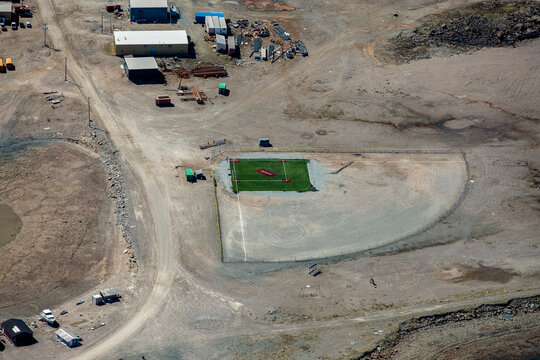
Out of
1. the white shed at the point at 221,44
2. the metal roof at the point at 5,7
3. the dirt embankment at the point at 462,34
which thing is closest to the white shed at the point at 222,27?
the white shed at the point at 221,44

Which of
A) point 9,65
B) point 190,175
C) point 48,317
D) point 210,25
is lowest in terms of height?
point 48,317

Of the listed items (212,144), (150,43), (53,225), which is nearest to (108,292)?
(53,225)

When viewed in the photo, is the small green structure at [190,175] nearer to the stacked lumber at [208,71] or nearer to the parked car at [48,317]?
the stacked lumber at [208,71]

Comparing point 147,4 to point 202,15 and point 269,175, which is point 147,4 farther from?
point 269,175

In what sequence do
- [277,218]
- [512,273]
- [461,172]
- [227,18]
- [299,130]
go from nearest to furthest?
[512,273], [277,218], [461,172], [299,130], [227,18]

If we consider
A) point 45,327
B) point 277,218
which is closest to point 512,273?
point 277,218

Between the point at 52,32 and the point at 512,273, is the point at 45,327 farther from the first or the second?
the point at 52,32

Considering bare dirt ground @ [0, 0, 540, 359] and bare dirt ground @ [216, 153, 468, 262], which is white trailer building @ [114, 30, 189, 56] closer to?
bare dirt ground @ [0, 0, 540, 359]
